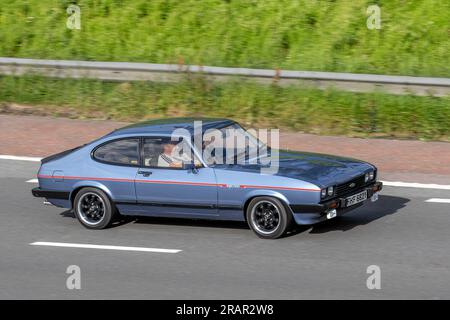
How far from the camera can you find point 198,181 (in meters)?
11.8

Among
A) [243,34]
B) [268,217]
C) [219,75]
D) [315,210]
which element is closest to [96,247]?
[268,217]

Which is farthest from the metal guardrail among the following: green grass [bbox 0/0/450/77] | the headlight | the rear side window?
the headlight

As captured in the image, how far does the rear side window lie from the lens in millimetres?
12359

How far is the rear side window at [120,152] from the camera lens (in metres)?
12.4

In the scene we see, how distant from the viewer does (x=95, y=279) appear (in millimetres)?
10422

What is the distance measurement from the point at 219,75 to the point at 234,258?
803cm

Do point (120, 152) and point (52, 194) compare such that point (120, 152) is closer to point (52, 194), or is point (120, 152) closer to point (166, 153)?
point (166, 153)

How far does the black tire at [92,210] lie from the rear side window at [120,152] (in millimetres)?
457

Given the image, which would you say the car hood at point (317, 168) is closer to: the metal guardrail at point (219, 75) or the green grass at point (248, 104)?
the green grass at point (248, 104)

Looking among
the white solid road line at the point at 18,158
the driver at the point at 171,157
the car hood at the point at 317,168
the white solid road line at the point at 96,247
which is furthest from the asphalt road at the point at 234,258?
the white solid road line at the point at 18,158

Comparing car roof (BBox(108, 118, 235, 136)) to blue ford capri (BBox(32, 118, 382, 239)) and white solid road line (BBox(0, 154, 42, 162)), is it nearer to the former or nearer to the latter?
blue ford capri (BBox(32, 118, 382, 239))

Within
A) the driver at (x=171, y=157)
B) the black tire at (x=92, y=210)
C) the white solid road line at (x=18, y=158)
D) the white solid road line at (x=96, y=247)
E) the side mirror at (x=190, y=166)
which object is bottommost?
the white solid road line at (x=96, y=247)

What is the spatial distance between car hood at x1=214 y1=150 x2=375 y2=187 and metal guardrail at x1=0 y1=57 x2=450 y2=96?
5296 millimetres

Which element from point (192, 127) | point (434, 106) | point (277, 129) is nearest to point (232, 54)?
point (277, 129)
